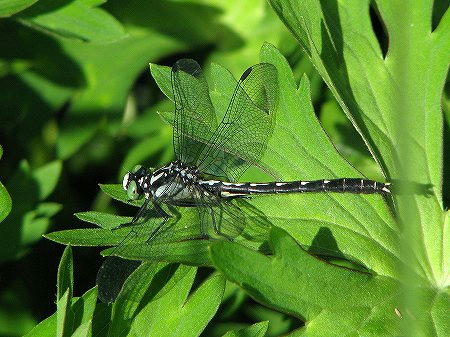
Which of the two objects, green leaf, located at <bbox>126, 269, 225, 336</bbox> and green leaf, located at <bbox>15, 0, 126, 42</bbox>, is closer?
green leaf, located at <bbox>126, 269, 225, 336</bbox>

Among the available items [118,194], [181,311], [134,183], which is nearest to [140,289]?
Answer: [181,311]

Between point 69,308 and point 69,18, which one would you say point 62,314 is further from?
point 69,18

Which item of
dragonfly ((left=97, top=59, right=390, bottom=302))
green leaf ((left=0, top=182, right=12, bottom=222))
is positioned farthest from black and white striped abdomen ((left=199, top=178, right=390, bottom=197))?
green leaf ((left=0, top=182, right=12, bottom=222))

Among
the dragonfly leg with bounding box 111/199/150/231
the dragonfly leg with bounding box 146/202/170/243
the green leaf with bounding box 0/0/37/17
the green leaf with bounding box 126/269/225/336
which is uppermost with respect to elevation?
the green leaf with bounding box 0/0/37/17

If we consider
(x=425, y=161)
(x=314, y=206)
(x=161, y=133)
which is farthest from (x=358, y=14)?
(x=161, y=133)

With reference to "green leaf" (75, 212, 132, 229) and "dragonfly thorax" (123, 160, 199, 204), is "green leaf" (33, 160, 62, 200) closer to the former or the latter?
"dragonfly thorax" (123, 160, 199, 204)

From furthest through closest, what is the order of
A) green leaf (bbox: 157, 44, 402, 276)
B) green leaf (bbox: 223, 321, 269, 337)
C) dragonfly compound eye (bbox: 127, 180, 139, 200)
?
dragonfly compound eye (bbox: 127, 180, 139, 200) < green leaf (bbox: 157, 44, 402, 276) < green leaf (bbox: 223, 321, 269, 337)
